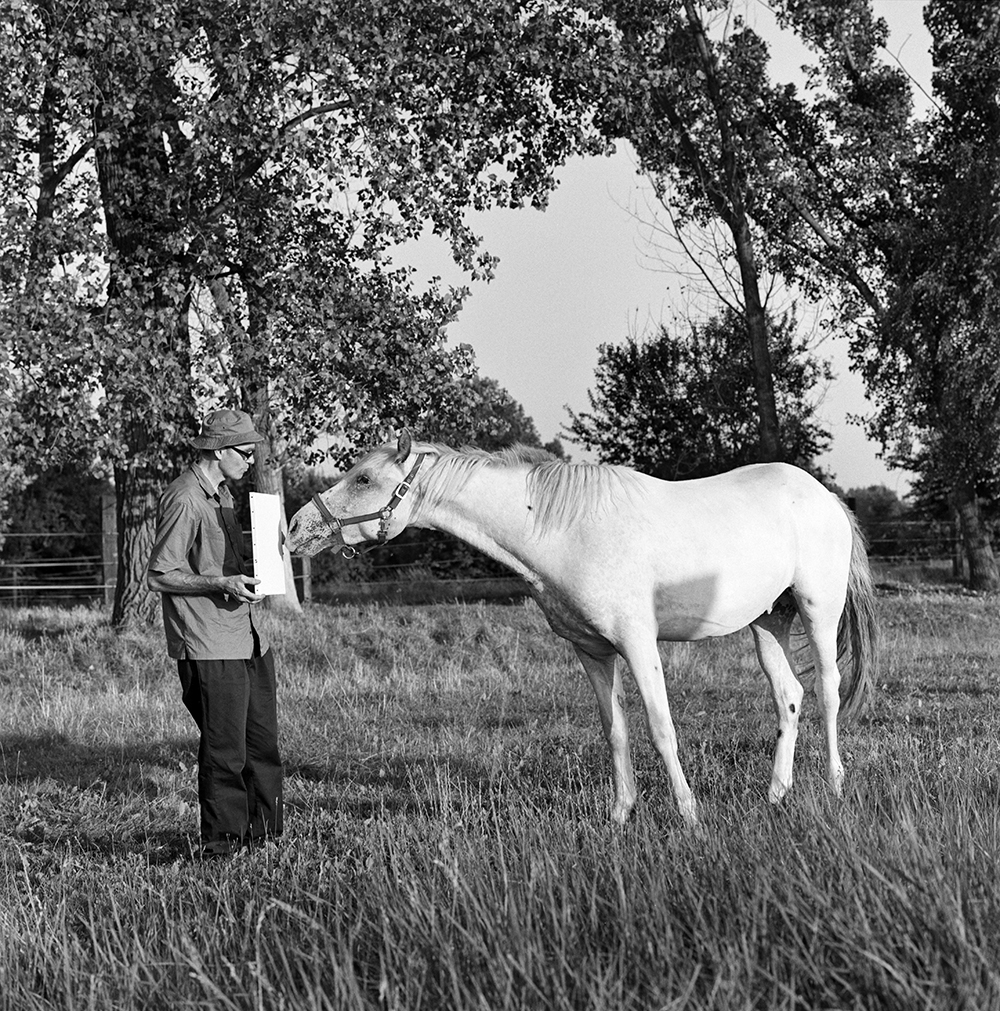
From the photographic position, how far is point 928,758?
241 inches

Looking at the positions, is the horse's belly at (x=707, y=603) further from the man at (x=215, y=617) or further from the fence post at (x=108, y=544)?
the fence post at (x=108, y=544)

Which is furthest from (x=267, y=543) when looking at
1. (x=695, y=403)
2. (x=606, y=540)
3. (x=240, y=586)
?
(x=695, y=403)

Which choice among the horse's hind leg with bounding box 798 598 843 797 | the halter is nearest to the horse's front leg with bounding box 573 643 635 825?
the halter

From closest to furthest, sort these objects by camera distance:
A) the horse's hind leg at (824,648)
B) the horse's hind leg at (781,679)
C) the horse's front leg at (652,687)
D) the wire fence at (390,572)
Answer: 1. the horse's front leg at (652,687)
2. the horse's hind leg at (781,679)
3. the horse's hind leg at (824,648)
4. the wire fence at (390,572)

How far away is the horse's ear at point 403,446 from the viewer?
583 centimetres

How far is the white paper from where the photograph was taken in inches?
215

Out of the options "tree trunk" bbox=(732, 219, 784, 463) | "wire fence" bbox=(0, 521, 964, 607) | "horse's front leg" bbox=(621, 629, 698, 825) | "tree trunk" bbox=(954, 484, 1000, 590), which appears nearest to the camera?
"horse's front leg" bbox=(621, 629, 698, 825)

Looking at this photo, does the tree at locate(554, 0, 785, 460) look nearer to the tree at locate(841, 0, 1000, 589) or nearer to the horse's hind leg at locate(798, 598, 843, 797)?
the tree at locate(841, 0, 1000, 589)

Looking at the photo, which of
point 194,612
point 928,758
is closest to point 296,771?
point 194,612

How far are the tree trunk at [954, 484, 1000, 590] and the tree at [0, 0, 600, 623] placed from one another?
13199 mm

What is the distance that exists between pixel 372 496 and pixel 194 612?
1080 mm

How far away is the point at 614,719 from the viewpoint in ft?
19.4

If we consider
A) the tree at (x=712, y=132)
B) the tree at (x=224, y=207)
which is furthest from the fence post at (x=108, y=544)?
the tree at (x=712, y=132)

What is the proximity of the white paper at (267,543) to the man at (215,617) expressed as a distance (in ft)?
0.27
